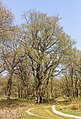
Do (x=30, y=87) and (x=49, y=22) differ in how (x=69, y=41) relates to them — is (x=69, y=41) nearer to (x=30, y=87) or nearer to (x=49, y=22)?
(x=49, y=22)

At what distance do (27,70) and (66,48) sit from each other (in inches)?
600

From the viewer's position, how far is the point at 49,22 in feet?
157

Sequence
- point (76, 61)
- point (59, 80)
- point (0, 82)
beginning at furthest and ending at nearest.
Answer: point (59, 80) → point (0, 82) → point (76, 61)

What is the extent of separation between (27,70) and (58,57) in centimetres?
1368

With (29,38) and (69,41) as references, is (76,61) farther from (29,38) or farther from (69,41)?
(29,38)

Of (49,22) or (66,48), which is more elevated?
(49,22)

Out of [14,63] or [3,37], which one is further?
[14,63]

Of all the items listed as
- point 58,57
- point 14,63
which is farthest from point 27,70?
point 58,57

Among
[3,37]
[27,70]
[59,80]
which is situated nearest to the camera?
[3,37]

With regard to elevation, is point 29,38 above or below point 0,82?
above

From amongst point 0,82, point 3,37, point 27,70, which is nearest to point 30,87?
point 0,82

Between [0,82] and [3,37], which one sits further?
[0,82]

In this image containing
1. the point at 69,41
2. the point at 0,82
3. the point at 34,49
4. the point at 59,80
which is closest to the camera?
the point at 34,49

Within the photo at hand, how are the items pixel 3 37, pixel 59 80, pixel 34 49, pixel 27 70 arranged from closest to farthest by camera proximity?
pixel 3 37 < pixel 34 49 < pixel 27 70 < pixel 59 80
